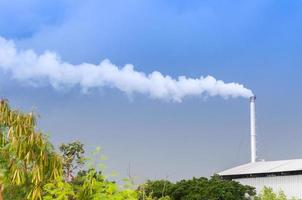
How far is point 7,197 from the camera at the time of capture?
9203mm

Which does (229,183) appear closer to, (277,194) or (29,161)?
(277,194)

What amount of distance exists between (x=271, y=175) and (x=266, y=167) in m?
0.85

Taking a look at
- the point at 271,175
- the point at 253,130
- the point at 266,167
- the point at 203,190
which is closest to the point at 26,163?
the point at 203,190

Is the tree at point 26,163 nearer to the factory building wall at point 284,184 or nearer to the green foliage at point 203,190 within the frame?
the green foliage at point 203,190

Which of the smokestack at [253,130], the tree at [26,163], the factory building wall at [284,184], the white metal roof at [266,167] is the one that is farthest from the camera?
the smokestack at [253,130]

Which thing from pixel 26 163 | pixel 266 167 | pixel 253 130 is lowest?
pixel 26 163

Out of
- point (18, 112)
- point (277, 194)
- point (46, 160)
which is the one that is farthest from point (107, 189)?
point (277, 194)

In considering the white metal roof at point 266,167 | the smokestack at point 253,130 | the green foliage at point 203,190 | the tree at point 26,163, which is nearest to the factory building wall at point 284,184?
the white metal roof at point 266,167

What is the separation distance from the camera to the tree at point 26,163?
8.81 metres

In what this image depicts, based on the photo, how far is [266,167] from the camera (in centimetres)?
3462

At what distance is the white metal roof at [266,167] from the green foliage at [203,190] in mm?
1933

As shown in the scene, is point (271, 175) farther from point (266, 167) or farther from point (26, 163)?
point (26, 163)

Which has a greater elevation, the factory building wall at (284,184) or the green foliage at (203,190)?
the factory building wall at (284,184)

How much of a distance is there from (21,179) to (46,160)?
0.41 metres
